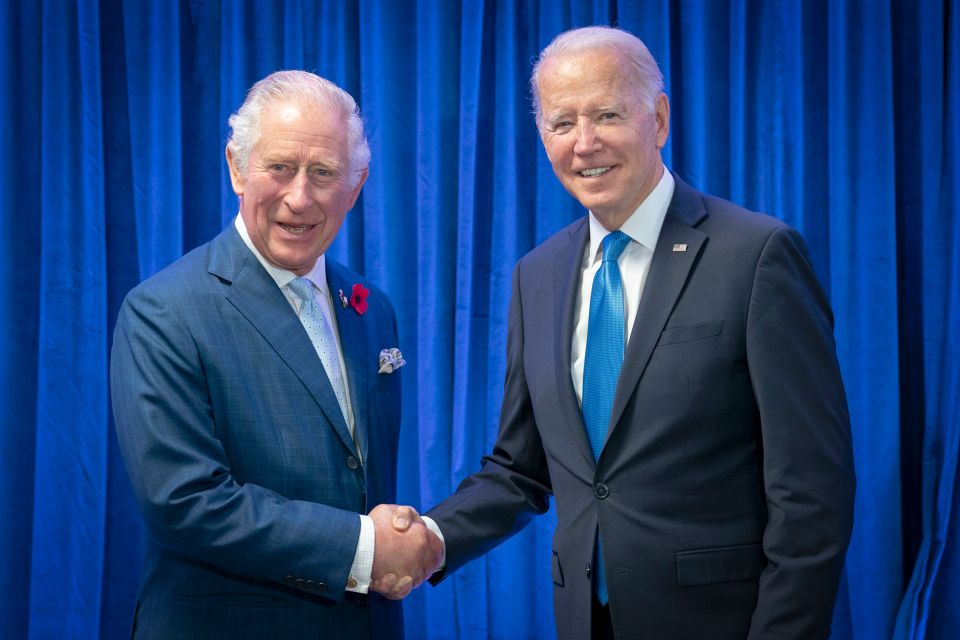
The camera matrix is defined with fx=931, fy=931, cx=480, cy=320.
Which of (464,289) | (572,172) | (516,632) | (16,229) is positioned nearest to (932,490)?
(516,632)

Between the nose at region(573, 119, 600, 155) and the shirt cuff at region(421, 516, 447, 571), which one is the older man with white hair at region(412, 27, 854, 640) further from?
A: the shirt cuff at region(421, 516, 447, 571)

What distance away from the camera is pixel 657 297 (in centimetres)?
186

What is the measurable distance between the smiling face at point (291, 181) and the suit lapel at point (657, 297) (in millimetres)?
766

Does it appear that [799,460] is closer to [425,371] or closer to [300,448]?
[300,448]

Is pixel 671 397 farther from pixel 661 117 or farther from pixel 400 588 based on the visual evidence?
pixel 400 588

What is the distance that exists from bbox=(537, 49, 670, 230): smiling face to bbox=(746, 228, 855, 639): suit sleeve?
38 centimetres

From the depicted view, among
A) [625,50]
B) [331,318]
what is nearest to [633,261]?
[625,50]

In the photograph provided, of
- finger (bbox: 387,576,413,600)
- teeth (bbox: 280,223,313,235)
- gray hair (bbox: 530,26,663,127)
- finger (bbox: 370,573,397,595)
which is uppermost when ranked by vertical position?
gray hair (bbox: 530,26,663,127)

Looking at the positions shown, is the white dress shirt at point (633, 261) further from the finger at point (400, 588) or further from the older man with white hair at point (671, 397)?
the finger at point (400, 588)

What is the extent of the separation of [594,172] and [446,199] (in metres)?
1.71

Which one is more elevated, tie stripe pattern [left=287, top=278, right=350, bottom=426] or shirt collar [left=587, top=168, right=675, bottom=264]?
shirt collar [left=587, top=168, right=675, bottom=264]

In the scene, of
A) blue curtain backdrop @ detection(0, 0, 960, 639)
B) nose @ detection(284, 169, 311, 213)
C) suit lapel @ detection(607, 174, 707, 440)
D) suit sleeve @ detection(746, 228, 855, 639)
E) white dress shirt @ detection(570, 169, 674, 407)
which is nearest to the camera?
suit sleeve @ detection(746, 228, 855, 639)

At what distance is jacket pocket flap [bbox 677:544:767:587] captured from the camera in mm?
1781

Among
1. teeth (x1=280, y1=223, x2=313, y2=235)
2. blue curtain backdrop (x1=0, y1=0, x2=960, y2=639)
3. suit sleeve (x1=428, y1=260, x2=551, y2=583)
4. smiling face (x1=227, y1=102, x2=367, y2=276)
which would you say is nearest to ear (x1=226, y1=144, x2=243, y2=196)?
smiling face (x1=227, y1=102, x2=367, y2=276)
